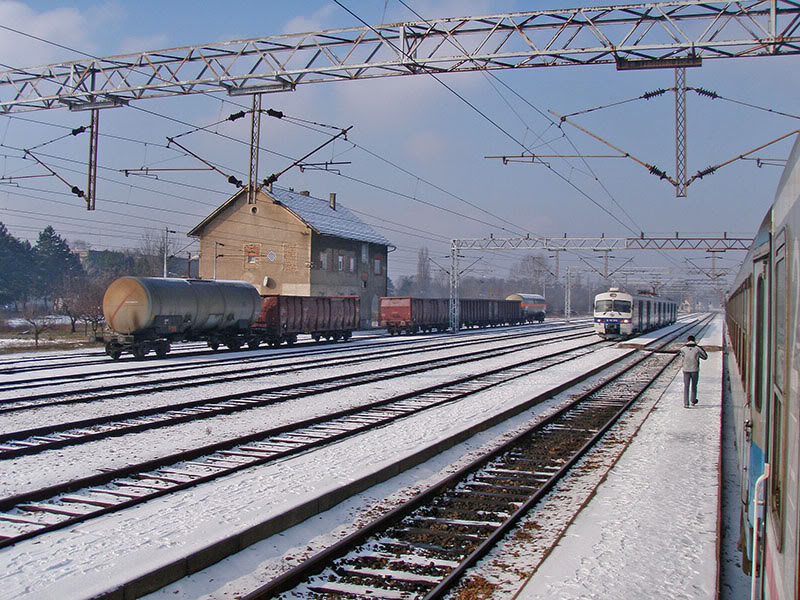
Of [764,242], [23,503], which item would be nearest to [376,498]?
[23,503]

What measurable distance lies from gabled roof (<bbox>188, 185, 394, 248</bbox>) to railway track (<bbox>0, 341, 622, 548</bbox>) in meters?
37.4

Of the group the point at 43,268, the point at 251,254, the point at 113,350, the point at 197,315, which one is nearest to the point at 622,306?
the point at 197,315

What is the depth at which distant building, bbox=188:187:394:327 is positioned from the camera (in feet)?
164

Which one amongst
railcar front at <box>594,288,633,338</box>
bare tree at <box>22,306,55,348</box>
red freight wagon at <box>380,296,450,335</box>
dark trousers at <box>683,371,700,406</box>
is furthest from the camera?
red freight wagon at <box>380,296,450,335</box>

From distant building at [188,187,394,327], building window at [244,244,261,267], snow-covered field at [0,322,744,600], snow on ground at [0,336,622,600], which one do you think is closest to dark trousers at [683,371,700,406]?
snow-covered field at [0,322,744,600]

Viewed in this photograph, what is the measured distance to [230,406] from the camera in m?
13.8

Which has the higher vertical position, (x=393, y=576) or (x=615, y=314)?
(x=615, y=314)

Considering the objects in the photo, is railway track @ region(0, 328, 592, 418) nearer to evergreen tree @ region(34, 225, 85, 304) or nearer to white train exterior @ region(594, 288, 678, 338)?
white train exterior @ region(594, 288, 678, 338)

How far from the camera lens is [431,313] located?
49.5 m

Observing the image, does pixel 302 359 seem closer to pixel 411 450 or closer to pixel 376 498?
pixel 411 450

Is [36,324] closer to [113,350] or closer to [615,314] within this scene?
[113,350]

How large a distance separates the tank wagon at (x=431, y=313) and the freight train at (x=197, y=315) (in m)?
9.88

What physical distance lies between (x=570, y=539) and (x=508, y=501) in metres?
1.50

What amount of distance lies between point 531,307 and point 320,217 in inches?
1195
